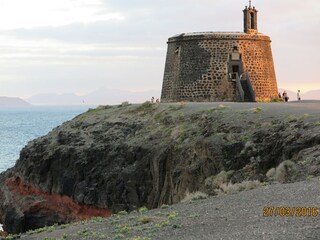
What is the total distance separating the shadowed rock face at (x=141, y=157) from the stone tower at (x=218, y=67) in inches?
293

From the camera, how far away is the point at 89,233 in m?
12.8

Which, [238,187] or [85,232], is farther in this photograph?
[238,187]

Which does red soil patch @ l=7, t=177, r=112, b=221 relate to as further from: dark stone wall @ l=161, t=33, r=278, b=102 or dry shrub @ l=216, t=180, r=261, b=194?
dark stone wall @ l=161, t=33, r=278, b=102

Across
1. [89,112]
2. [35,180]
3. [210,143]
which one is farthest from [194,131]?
[89,112]

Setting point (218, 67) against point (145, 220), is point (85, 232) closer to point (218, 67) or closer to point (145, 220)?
point (145, 220)

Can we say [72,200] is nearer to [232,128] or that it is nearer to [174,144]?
[174,144]

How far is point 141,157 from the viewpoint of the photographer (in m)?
24.8

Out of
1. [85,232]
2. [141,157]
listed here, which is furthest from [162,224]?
[141,157]

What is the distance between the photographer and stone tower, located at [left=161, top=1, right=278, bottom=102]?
132ft

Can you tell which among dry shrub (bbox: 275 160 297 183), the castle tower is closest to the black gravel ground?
dry shrub (bbox: 275 160 297 183)

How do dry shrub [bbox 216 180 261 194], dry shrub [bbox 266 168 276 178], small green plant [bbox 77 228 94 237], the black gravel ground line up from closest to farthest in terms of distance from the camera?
the black gravel ground → small green plant [bbox 77 228 94 237] → dry shrub [bbox 216 180 261 194] → dry shrub [bbox 266 168 276 178]
